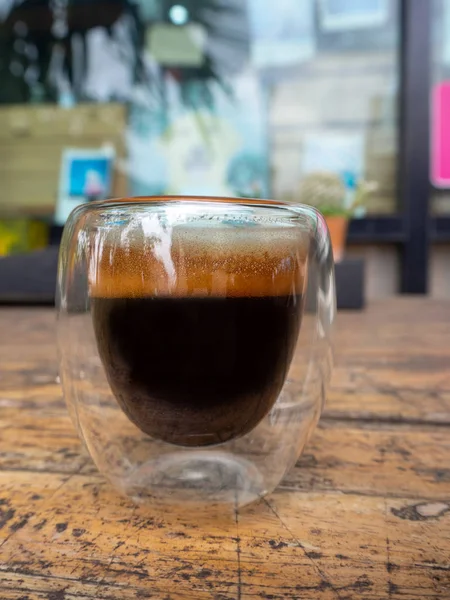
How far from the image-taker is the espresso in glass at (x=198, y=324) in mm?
280

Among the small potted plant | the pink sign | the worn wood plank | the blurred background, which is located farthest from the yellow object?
the worn wood plank

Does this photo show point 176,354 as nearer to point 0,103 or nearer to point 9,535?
point 9,535

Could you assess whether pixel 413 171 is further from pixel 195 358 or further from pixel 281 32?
pixel 195 358

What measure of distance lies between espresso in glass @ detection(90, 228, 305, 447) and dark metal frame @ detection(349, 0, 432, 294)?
1.84m

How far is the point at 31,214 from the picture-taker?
2285 millimetres

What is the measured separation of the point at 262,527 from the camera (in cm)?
25

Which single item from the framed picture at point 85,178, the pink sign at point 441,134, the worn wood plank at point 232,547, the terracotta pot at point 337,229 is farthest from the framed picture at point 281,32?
the worn wood plank at point 232,547

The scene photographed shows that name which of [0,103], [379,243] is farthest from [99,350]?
[0,103]

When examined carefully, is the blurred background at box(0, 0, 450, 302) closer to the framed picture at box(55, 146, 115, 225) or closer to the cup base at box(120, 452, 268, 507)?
the framed picture at box(55, 146, 115, 225)

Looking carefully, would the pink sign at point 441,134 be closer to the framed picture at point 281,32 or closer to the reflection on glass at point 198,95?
the reflection on glass at point 198,95

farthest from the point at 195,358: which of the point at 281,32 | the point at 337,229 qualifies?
the point at 281,32

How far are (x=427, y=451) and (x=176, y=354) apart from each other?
0.60 feet

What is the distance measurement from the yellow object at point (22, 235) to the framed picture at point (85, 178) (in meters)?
0.11

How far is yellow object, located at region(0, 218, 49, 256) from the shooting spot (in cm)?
192
